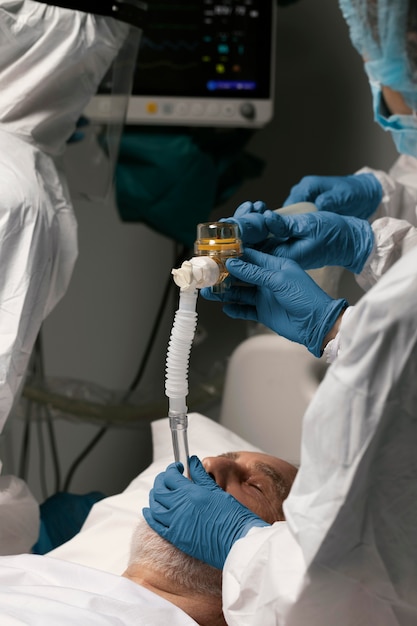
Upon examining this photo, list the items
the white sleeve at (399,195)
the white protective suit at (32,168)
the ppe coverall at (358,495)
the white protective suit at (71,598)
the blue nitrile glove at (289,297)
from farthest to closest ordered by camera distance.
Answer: the white sleeve at (399,195), the white protective suit at (32,168), the blue nitrile glove at (289,297), the white protective suit at (71,598), the ppe coverall at (358,495)

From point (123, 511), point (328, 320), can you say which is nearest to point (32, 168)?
point (328, 320)

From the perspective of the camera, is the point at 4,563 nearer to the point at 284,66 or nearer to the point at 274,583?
the point at 274,583

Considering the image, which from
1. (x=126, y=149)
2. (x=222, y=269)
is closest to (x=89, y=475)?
(x=126, y=149)

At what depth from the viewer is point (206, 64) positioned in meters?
2.20

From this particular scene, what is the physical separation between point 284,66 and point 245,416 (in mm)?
1200

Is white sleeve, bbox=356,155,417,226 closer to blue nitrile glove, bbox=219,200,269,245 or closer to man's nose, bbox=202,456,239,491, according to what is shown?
blue nitrile glove, bbox=219,200,269,245

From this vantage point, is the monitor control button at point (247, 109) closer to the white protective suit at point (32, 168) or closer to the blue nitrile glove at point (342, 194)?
the blue nitrile glove at point (342, 194)

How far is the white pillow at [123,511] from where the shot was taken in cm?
159

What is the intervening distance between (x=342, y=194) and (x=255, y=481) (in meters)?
0.69

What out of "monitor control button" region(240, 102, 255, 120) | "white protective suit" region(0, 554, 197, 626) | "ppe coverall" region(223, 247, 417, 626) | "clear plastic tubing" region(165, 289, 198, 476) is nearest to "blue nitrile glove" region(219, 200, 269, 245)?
"clear plastic tubing" region(165, 289, 198, 476)

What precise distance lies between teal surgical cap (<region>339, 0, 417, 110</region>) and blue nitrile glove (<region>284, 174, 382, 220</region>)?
0.82 ft

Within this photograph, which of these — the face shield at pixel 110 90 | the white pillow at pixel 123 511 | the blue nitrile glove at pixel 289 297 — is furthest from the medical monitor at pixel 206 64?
the blue nitrile glove at pixel 289 297

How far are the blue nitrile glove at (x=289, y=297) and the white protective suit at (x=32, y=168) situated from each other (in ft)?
1.04

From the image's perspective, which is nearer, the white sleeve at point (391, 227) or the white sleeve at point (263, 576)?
the white sleeve at point (263, 576)
